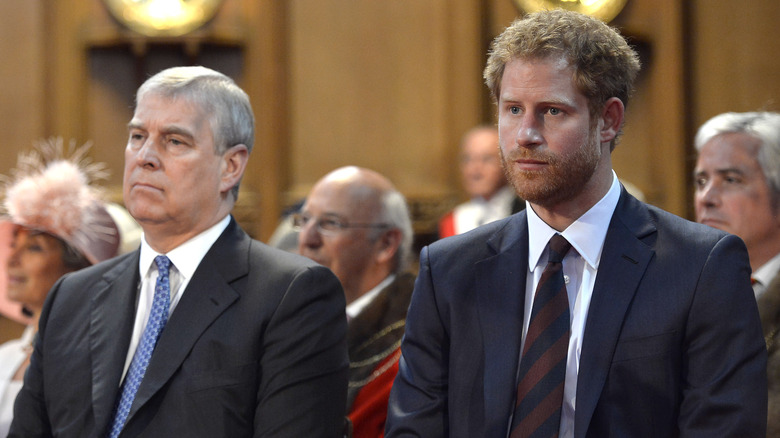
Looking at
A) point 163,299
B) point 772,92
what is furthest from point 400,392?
point 772,92

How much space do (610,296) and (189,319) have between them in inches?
39.4

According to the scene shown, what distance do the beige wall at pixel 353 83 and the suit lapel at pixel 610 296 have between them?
359 cm

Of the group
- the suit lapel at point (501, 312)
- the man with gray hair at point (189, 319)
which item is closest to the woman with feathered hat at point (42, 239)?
the man with gray hair at point (189, 319)

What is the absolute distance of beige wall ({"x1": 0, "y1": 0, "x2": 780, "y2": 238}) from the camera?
5430 millimetres

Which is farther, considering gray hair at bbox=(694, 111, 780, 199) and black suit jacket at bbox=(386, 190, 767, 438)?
gray hair at bbox=(694, 111, 780, 199)

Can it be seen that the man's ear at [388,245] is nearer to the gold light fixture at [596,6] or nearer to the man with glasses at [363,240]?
the man with glasses at [363,240]

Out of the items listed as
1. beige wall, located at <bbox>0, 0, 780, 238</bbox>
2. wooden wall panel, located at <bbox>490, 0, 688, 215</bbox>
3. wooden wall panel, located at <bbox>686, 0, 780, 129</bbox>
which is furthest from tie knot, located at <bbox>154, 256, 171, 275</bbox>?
wooden wall panel, located at <bbox>686, 0, 780, 129</bbox>

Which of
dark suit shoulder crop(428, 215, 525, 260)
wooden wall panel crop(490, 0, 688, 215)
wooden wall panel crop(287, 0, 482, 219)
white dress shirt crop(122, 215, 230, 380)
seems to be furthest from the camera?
wooden wall panel crop(287, 0, 482, 219)

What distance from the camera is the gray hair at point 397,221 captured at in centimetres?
345

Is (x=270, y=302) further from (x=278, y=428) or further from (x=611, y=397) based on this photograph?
(x=611, y=397)

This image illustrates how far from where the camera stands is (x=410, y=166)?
5.59 metres

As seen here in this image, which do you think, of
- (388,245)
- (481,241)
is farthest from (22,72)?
(481,241)

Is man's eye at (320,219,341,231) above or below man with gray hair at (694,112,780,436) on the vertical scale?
below

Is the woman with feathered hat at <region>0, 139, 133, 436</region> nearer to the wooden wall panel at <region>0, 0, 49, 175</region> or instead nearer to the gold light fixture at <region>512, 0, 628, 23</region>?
the wooden wall panel at <region>0, 0, 49, 175</region>
